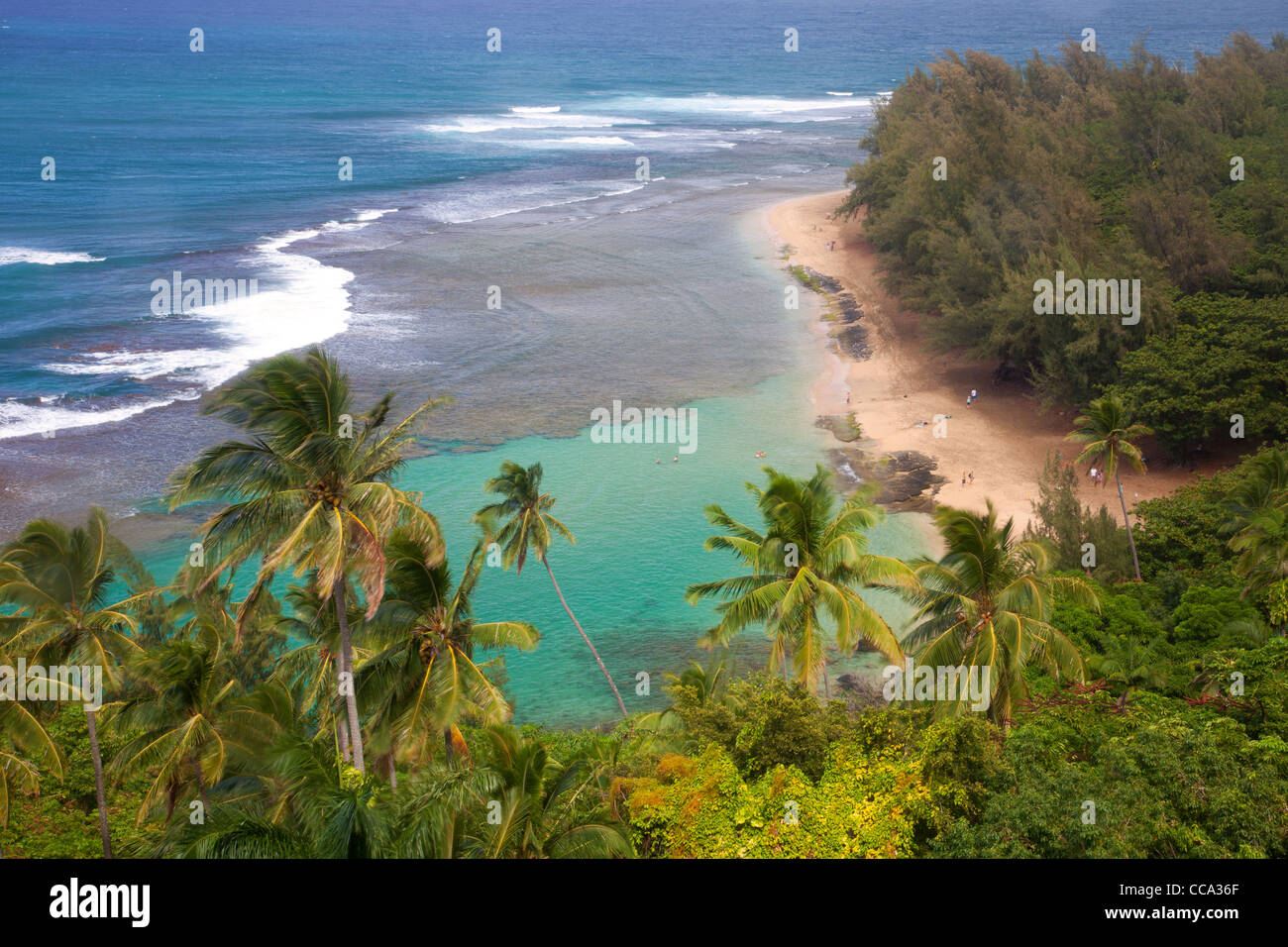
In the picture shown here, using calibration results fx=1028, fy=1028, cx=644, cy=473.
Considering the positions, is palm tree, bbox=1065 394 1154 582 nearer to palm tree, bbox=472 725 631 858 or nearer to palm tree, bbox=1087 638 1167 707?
palm tree, bbox=1087 638 1167 707

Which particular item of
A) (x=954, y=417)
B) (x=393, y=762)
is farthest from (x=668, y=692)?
(x=954, y=417)

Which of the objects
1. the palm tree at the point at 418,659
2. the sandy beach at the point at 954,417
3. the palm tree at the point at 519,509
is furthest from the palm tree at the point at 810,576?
the sandy beach at the point at 954,417

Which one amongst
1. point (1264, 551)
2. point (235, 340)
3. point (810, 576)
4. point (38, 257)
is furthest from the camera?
point (38, 257)

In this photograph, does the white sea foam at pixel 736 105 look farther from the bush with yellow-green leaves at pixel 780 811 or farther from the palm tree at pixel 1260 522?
the bush with yellow-green leaves at pixel 780 811

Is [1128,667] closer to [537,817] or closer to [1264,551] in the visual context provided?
[1264,551]

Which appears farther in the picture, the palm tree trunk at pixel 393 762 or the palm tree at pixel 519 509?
the palm tree at pixel 519 509

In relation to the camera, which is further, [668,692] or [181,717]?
[668,692]

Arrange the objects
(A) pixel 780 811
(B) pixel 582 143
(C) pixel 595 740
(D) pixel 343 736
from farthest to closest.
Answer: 1. (B) pixel 582 143
2. (D) pixel 343 736
3. (C) pixel 595 740
4. (A) pixel 780 811
